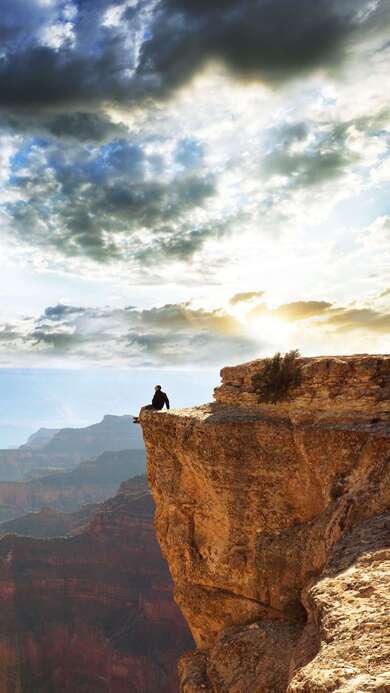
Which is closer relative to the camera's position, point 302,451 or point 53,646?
point 302,451

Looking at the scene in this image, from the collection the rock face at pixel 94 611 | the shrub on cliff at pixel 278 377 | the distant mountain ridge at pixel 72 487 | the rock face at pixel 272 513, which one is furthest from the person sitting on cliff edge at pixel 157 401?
the distant mountain ridge at pixel 72 487

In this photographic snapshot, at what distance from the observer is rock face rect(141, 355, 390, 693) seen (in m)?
7.84

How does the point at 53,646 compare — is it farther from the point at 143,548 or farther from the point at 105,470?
the point at 105,470

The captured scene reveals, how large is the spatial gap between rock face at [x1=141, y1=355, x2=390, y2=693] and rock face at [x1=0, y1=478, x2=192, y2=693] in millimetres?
46036

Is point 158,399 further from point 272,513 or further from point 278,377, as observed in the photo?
point 272,513

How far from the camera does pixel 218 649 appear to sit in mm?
11539

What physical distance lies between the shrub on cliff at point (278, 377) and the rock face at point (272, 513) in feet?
0.65

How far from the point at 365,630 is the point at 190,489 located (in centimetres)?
949

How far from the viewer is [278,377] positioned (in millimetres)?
12672

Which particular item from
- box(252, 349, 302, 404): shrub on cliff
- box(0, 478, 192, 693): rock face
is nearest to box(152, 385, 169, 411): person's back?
box(252, 349, 302, 404): shrub on cliff

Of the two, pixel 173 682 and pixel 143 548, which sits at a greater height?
pixel 143 548

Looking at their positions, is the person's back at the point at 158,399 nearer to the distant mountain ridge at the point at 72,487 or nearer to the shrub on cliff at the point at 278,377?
the shrub on cliff at the point at 278,377

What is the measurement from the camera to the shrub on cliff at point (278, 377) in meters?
12.5

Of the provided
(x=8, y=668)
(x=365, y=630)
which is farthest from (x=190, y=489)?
(x=8, y=668)
